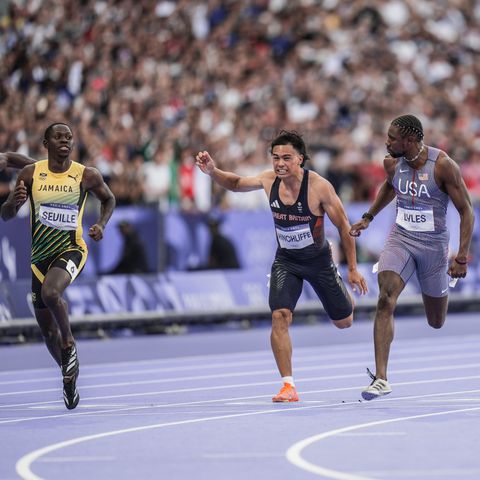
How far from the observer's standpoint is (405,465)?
720cm

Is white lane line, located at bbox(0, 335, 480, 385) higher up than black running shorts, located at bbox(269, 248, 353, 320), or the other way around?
black running shorts, located at bbox(269, 248, 353, 320)

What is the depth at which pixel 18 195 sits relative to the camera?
34.8ft

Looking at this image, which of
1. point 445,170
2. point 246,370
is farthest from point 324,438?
point 246,370

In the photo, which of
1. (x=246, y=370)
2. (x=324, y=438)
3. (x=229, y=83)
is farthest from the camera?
(x=229, y=83)

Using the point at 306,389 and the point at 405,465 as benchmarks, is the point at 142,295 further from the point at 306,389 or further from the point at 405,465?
the point at 405,465

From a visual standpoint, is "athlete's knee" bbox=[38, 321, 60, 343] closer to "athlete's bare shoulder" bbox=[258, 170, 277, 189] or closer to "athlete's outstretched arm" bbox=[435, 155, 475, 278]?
"athlete's bare shoulder" bbox=[258, 170, 277, 189]

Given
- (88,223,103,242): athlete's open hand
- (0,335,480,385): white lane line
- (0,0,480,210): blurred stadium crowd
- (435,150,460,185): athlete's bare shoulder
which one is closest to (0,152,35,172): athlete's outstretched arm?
(88,223,103,242): athlete's open hand

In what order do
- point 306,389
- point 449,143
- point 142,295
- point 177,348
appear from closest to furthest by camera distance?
point 306,389
point 177,348
point 142,295
point 449,143

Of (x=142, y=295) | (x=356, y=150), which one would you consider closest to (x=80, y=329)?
(x=142, y=295)

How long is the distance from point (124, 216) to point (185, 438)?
36.6 feet

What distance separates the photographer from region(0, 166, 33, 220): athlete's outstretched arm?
1065cm

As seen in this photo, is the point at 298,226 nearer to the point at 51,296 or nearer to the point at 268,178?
the point at 268,178

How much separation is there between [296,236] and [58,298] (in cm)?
207

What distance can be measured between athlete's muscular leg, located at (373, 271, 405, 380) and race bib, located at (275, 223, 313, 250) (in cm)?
75
